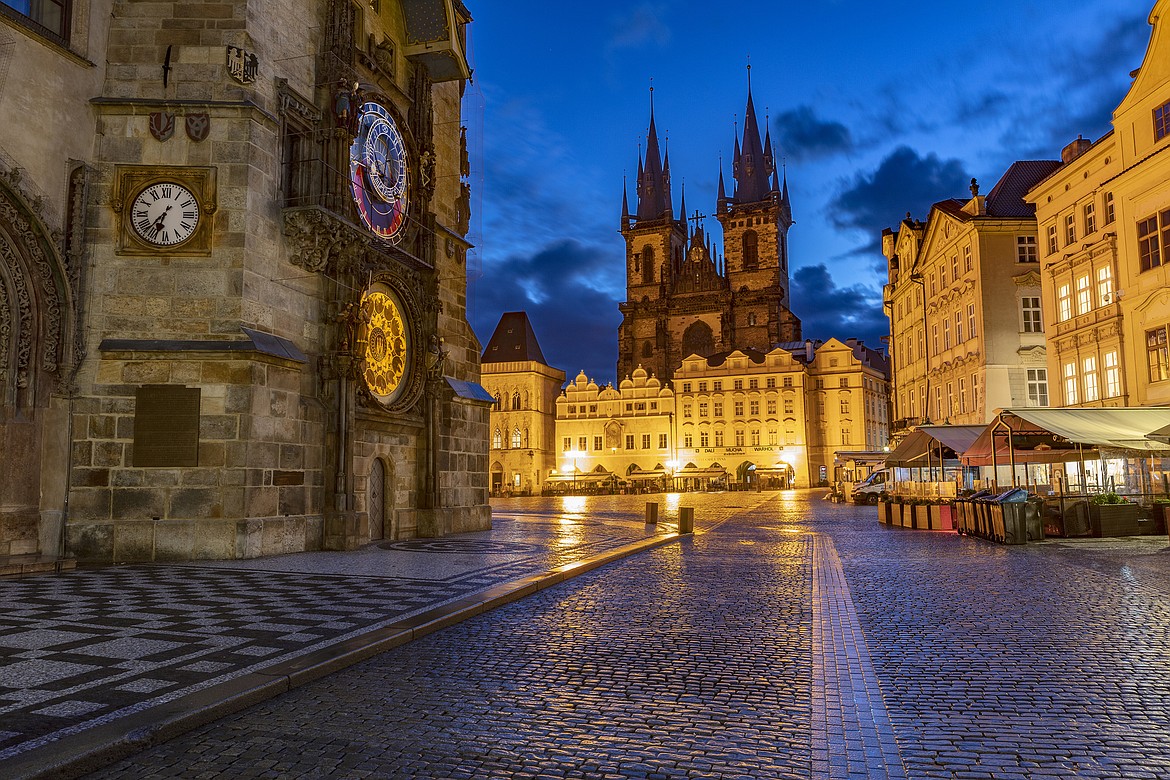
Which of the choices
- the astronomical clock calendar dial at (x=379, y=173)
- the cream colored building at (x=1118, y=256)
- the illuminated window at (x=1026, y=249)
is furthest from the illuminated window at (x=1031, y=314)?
the astronomical clock calendar dial at (x=379, y=173)

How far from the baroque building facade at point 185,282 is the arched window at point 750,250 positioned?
298 feet

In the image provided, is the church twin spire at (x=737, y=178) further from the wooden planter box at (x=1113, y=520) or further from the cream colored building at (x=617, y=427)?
the wooden planter box at (x=1113, y=520)

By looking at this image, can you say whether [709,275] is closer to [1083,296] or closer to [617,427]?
[617,427]

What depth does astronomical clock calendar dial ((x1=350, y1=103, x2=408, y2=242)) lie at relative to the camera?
57.9 ft

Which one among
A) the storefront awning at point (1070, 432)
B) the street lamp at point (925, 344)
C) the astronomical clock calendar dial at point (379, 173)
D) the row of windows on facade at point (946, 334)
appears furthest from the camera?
the street lamp at point (925, 344)

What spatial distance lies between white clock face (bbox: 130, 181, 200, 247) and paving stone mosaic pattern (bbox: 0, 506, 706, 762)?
5.33 meters

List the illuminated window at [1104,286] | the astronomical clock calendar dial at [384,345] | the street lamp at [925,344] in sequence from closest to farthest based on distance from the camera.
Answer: the astronomical clock calendar dial at [384,345], the illuminated window at [1104,286], the street lamp at [925,344]

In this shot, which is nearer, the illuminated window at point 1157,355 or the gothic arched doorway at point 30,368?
the gothic arched doorway at point 30,368

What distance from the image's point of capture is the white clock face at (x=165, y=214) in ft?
47.3

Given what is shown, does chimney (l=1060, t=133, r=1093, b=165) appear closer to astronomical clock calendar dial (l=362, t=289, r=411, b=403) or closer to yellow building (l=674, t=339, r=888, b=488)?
astronomical clock calendar dial (l=362, t=289, r=411, b=403)

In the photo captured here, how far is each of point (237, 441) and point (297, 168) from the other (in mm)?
5153

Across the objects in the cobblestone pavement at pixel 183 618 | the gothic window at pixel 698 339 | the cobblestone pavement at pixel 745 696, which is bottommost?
the cobblestone pavement at pixel 745 696

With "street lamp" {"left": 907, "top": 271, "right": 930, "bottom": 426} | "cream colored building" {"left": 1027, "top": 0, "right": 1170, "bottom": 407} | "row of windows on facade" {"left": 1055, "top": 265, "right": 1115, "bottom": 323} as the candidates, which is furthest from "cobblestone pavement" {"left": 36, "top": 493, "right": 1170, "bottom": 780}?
"street lamp" {"left": 907, "top": 271, "right": 930, "bottom": 426}

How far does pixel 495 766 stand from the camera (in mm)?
4203
